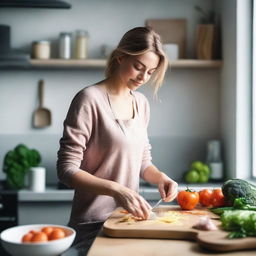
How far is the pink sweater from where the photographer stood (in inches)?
72.3

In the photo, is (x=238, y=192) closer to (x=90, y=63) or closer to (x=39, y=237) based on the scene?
(x=39, y=237)

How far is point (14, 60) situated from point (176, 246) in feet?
7.36

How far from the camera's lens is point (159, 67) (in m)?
1.99

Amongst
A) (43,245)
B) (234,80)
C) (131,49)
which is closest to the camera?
(43,245)

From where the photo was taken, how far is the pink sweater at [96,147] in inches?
72.3

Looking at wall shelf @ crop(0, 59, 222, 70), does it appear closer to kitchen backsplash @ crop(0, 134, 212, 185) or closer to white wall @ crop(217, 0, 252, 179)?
white wall @ crop(217, 0, 252, 179)

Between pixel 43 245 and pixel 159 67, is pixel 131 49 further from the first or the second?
pixel 43 245

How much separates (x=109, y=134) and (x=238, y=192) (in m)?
0.51

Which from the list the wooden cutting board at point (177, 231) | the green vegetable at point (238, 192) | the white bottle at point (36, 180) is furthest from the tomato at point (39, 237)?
the white bottle at point (36, 180)

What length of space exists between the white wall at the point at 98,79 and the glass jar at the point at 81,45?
0.12 metres

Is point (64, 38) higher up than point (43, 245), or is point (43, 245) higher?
point (64, 38)

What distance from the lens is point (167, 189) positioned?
2.01 meters

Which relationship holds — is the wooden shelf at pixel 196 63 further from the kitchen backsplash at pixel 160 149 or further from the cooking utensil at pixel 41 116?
the cooking utensil at pixel 41 116

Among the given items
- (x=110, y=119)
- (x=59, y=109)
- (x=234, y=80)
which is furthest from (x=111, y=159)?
(x=59, y=109)
